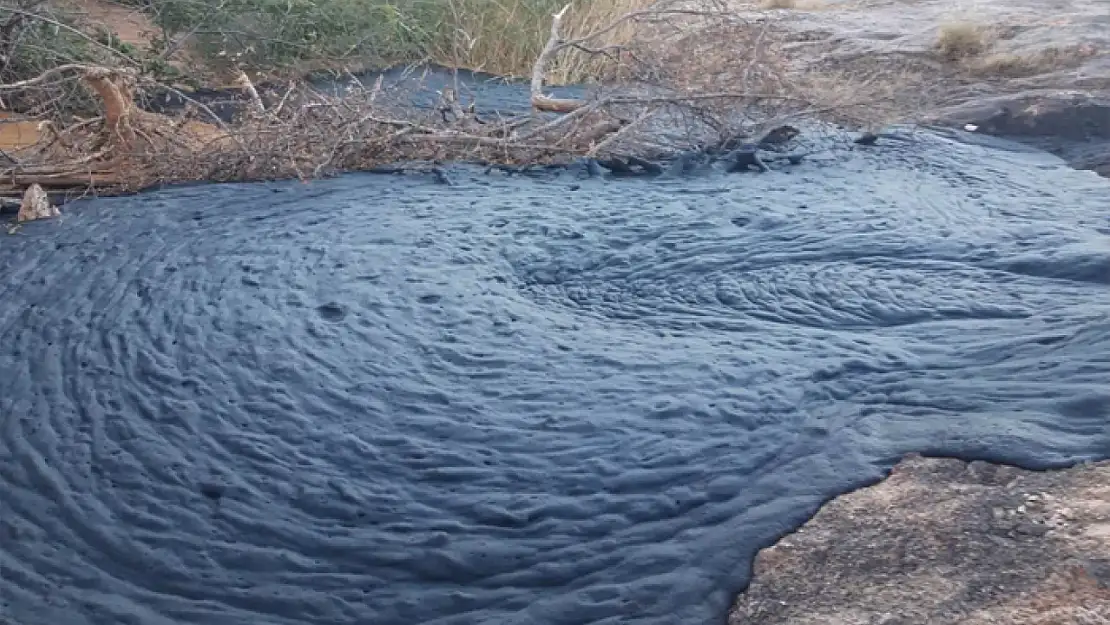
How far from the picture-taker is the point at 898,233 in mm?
4078

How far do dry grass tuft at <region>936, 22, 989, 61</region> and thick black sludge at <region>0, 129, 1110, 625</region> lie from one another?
10.3ft

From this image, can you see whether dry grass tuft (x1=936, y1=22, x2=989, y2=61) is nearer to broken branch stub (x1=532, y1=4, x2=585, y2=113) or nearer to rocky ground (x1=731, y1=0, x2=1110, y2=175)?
rocky ground (x1=731, y1=0, x2=1110, y2=175)

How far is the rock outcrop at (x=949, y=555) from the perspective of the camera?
1.99 metres

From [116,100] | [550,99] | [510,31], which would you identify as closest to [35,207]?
[116,100]

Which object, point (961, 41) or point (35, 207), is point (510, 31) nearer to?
point (961, 41)

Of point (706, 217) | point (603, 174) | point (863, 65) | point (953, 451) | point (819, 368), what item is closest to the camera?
point (953, 451)

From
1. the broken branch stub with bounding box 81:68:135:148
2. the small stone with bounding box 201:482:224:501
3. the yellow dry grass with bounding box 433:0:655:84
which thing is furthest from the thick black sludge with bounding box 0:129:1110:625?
the yellow dry grass with bounding box 433:0:655:84

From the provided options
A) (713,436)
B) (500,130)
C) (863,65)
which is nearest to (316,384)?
(713,436)

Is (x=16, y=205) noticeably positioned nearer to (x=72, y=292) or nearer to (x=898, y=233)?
(x=72, y=292)

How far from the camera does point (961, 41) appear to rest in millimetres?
7508

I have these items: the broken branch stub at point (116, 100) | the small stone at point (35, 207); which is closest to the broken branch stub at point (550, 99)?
the broken branch stub at point (116, 100)

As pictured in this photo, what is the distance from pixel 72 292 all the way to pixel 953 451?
9.03 ft

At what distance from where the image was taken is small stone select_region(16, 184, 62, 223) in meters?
4.37

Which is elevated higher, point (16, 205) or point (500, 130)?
point (500, 130)
